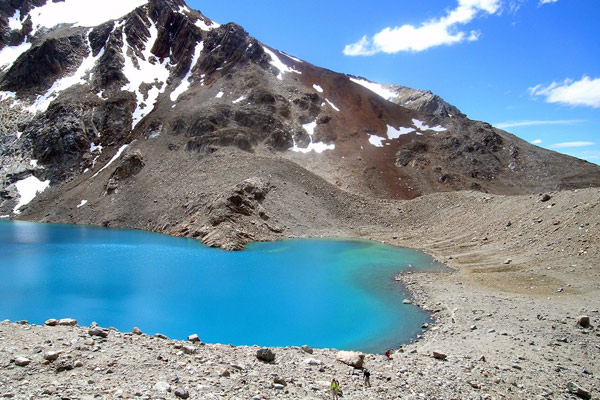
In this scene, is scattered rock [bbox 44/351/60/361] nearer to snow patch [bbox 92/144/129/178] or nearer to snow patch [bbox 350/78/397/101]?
snow patch [bbox 92/144/129/178]

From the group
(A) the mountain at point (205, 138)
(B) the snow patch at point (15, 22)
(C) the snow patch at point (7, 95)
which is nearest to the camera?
(A) the mountain at point (205, 138)

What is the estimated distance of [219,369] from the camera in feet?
Answer: 36.7

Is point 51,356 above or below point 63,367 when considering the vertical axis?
→ above

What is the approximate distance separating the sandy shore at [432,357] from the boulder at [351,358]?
266 mm

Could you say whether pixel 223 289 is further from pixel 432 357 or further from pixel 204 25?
pixel 204 25

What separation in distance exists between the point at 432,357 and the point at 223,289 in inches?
630

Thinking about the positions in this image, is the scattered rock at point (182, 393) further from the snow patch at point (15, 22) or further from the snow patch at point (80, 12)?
the snow patch at point (15, 22)

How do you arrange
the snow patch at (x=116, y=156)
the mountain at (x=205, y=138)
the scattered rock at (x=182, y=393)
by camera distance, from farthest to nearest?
1. the snow patch at (x=116, y=156)
2. the mountain at (x=205, y=138)
3. the scattered rock at (x=182, y=393)

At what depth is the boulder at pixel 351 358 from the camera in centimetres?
1346

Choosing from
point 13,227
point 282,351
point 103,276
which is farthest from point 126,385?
point 13,227

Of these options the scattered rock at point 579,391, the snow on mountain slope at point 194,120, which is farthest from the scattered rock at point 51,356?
the snow on mountain slope at point 194,120

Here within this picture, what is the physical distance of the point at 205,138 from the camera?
6844 centimetres

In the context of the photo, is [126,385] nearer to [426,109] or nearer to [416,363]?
[416,363]

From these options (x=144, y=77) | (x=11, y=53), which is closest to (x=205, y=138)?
(x=144, y=77)
